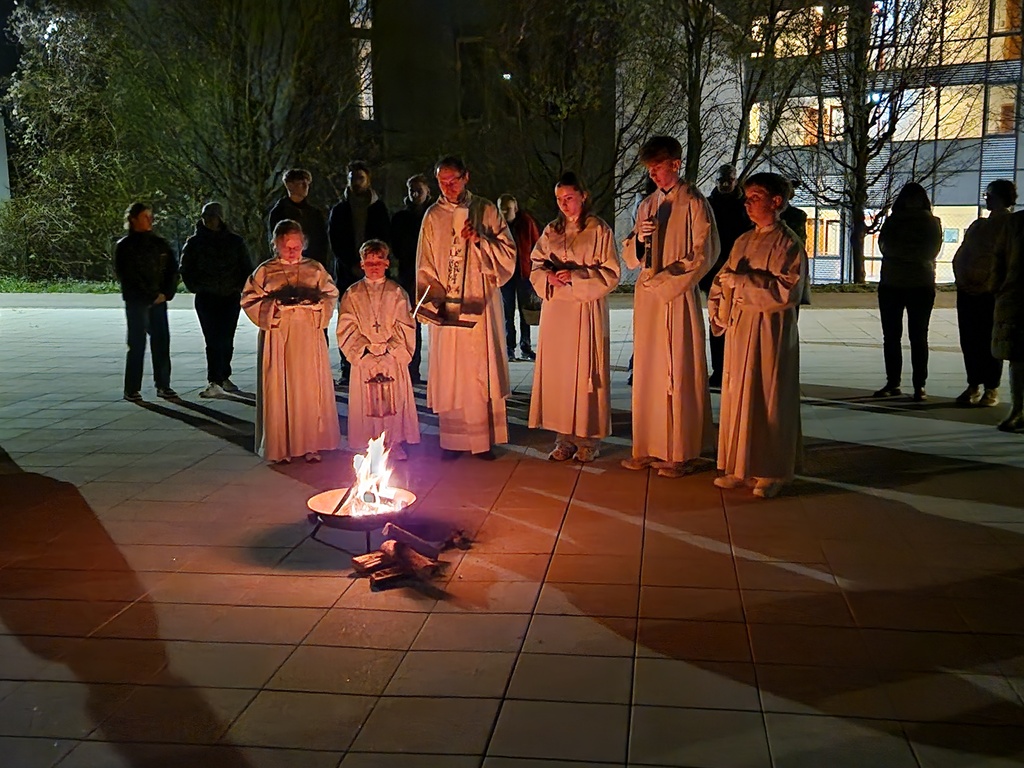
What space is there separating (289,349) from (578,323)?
1963mm

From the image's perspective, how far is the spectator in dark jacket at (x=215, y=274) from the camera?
923 cm

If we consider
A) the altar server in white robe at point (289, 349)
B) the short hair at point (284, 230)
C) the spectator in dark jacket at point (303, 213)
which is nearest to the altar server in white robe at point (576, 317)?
the altar server in white robe at point (289, 349)

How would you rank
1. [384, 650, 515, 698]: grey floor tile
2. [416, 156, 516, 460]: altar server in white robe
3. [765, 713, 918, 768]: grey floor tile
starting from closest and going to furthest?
[765, 713, 918, 768]: grey floor tile
[384, 650, 515, 698]: grey floor tile
[416, 156, 516, 460]: altar server in white robe

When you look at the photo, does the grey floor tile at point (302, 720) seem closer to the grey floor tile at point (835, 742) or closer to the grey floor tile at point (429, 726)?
the grey floor tile at point (429, 726)

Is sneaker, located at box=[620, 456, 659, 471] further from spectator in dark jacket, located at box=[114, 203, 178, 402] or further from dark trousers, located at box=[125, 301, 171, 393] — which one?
dark trousers, located at box=[125, 301, 171, 393]

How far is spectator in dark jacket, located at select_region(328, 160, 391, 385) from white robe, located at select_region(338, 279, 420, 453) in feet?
7.66

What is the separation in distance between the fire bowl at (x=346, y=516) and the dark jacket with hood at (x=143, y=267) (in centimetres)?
463

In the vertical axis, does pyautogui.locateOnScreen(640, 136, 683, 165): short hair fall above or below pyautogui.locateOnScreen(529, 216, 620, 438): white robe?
above

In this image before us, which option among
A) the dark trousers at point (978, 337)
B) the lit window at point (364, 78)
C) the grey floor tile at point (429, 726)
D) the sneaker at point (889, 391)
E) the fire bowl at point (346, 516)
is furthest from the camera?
the lit window at point (364, 78)

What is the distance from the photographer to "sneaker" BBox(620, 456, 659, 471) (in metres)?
6.79

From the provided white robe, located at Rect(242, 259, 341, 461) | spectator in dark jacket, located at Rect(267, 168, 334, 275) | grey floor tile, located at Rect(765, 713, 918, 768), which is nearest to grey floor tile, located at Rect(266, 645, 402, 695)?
grey floor tile, located at Rect(765, 713, 918, 768)

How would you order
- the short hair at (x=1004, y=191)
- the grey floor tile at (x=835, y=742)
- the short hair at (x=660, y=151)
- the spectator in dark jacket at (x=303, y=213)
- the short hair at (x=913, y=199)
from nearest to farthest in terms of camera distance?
the grey floor tile at (x=835, y=742)
the short hair at (x=660, y=151)
the short hair at (x=1004, y=191)
the short hair at (x=913, y=199)
the spectator in dark jacket at (x=303, y=213)

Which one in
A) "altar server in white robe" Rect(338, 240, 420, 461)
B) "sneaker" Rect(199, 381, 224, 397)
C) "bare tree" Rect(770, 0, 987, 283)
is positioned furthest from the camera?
"bare tree" Rect(770, 0, 987, 283)

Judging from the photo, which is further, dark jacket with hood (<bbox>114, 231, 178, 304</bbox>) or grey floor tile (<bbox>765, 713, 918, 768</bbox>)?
dark jacket with hood (<bbox>114, 231, 178, 304</bbox>)
